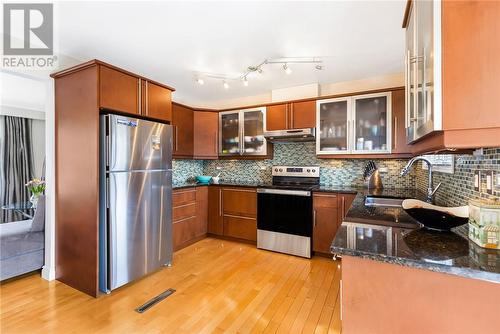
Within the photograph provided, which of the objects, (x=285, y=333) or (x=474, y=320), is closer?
(x=474, y=320)

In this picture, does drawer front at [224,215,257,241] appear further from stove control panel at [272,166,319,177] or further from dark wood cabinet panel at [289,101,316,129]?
dark wood cabinet panel at [289,101,316,129]

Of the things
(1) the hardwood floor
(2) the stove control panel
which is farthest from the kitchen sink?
(2) the stove control panel

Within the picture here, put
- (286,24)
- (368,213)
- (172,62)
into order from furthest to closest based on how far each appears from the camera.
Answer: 1. (172,62)
2. (286,24)
3. (368,213)

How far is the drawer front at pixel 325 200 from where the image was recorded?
3.08 m

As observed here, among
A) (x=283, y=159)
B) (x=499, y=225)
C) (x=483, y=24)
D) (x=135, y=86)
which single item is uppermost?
(x=135, y=86)

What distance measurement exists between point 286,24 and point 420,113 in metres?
1.47

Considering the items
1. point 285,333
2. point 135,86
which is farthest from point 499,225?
point 135,86

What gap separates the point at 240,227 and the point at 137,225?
1.64m

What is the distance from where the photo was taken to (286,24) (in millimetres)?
2078

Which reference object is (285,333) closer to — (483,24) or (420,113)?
(420,113)

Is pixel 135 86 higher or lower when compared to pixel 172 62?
lower

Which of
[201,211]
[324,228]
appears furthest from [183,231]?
[324,228]

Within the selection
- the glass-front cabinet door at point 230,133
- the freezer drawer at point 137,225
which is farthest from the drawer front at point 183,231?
the glass-front cabinet door at point 230,133

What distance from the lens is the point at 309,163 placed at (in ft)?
12.4
